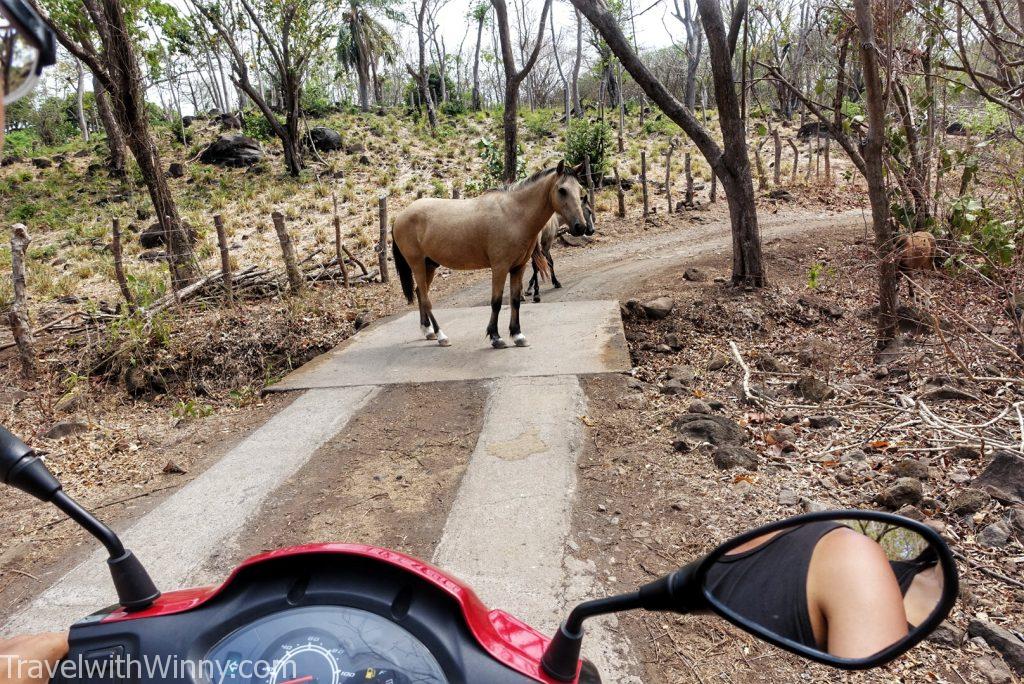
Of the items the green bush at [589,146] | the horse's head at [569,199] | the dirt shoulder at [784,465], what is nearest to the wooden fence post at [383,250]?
the horse's head at [569,199]

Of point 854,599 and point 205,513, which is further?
point 205,513

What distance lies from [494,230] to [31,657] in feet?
21.0

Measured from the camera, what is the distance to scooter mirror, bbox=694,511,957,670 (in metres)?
0.89

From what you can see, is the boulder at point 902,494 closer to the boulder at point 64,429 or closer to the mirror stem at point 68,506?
the mirror stem at point 68,506

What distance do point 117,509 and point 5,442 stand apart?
410cm

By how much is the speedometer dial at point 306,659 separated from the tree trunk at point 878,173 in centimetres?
571

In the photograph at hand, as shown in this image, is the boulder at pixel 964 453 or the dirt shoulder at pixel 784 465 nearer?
the dirt shoulder at pixel 784 465

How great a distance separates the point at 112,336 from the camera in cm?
756

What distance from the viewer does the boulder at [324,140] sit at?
1170 inches

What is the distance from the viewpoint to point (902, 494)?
3.38m

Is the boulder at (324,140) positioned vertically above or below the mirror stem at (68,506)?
above

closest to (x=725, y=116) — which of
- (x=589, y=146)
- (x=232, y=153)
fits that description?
(x=589, y=146)

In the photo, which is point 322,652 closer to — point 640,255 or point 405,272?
point 405,272

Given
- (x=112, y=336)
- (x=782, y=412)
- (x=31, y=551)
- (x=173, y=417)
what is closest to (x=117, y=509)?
(x=31, y=551)
